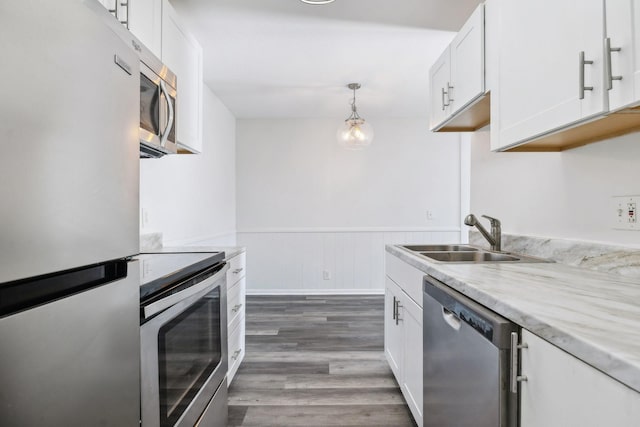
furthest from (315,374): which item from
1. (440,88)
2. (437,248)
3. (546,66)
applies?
(546,66)

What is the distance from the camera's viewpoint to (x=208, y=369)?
1531 millimetres

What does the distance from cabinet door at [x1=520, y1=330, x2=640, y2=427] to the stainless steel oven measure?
92 centimetres

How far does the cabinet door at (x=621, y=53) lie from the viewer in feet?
2.84

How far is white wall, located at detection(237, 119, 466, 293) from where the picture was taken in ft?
15.4

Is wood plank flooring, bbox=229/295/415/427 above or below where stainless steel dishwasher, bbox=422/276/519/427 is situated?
below

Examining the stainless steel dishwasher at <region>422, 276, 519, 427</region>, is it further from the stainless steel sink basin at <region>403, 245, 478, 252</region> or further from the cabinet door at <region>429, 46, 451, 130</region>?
the cabinet door at <region>429, 46, 451, 130</region>

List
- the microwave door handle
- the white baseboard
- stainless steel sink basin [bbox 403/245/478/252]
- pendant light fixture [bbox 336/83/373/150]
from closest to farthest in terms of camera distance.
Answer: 1. the microwave door handle
2. stainless steel sink basin [bbox 403/245/478/252]
3. pendant light fixture [bbox 336/83/373/150]
4. the white baseboard

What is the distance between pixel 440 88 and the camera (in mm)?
2193

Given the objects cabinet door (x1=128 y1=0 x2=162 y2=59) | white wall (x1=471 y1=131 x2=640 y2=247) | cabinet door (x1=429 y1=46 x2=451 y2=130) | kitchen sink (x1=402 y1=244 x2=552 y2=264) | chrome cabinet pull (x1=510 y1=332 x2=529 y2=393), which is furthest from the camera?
cabinet door (x1=429 y1=46 x2=451 y2=130)

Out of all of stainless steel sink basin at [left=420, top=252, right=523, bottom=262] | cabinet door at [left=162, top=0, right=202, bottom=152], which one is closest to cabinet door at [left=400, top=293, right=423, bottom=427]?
stainless steel sink basin at [left=420, top=252, right=523, bottom=262]

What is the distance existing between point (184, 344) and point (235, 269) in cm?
103

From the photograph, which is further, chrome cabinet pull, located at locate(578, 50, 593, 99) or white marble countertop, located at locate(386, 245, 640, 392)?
chrome cabinet pull, located at locate(578, 50, 593, 99)

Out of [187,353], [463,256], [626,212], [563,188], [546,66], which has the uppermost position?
[546,66]

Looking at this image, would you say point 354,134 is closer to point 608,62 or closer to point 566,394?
point 608,62
